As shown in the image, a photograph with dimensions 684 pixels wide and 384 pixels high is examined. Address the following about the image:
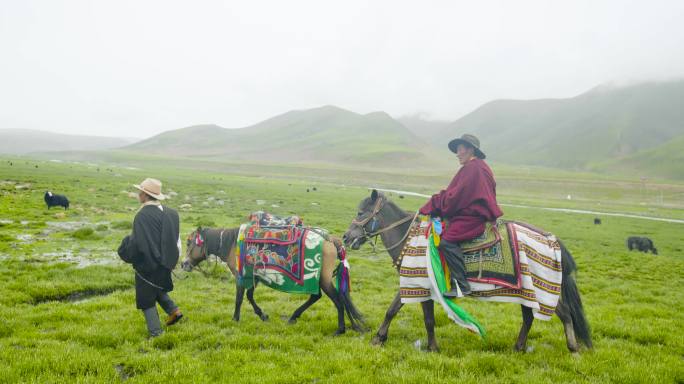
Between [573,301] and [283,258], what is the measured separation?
531 cm

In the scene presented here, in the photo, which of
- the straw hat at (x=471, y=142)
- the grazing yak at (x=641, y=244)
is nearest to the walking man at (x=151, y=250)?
the straw hat at (x=471, y=142)

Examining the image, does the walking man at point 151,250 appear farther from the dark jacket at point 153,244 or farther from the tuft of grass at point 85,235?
the tuft of grass at point 85,235

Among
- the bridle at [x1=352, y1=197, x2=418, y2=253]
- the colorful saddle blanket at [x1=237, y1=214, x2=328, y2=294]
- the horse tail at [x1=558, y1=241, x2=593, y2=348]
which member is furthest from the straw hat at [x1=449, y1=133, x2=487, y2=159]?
the colorful saddle blanket at [x1=237, y1=214, x2=328, y2=294]

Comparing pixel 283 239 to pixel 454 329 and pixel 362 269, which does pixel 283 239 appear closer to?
pixel 454 329

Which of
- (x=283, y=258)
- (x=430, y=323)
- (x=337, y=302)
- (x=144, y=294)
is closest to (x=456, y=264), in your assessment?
(x=430, y=323)

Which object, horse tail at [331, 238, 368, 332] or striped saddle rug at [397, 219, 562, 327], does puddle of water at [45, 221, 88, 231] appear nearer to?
horse tail at [331, 238, 368, 332]

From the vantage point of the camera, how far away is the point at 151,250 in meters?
6.52

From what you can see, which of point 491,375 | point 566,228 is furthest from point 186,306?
point 566,228

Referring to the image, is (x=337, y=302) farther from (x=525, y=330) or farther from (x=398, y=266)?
(x=525, y=330)

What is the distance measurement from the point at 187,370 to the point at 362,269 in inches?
338

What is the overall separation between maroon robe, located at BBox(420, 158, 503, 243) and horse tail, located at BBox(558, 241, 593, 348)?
1.48 m

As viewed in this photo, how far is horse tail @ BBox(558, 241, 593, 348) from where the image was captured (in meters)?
6.44

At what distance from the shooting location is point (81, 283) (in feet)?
31.0

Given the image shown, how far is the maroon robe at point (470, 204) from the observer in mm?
6223
